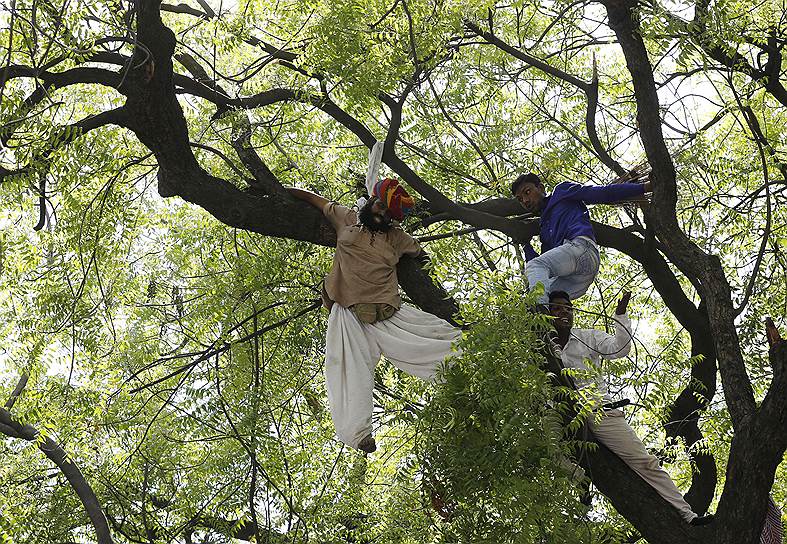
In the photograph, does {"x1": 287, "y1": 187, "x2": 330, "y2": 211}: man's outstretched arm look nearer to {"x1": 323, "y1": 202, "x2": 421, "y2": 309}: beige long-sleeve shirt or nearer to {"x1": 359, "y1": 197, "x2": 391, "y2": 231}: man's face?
{"x1": 323, "y1": 202, "x2": 421, "y2": 309}: beige long-sleeve shirt

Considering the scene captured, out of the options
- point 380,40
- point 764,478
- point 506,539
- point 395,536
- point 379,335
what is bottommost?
point 506,539

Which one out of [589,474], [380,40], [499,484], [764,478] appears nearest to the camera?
[499,484]

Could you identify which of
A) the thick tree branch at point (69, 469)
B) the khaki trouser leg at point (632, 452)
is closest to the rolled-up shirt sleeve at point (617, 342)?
the khaki trouser leg at point (632, 452)

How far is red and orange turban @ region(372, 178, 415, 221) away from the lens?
5934 millimetres

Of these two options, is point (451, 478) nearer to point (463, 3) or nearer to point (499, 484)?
point (499, 484)

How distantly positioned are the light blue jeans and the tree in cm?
38

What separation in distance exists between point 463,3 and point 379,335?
255 cm

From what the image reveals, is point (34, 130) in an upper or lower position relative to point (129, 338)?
lower

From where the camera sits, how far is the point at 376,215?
5.98 m

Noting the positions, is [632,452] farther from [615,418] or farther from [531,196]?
[531,196]

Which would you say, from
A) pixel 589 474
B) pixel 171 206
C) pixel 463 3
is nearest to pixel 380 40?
pixel 463 3

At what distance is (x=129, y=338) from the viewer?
395 inches

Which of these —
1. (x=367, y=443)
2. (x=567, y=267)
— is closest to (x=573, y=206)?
(x=567, y=267)

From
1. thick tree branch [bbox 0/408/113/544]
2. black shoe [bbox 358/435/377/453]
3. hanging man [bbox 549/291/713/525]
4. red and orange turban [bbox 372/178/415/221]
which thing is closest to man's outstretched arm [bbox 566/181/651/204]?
hanging man [bbox 549/291/713/525]
